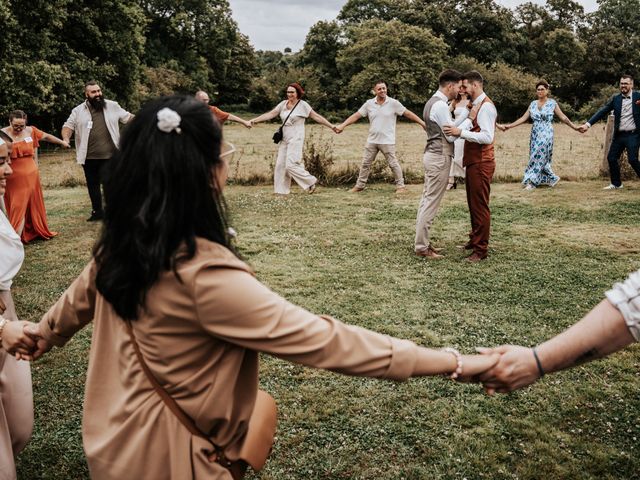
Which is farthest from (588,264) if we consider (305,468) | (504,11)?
(504,11)

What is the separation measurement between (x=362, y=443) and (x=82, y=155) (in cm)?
855

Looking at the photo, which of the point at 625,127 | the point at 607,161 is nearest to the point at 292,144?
the point at 625,127

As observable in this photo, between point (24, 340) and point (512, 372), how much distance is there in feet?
6.94

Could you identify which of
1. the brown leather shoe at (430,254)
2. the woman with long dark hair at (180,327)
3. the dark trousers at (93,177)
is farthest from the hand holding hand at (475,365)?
the dark trousers at (93,177)

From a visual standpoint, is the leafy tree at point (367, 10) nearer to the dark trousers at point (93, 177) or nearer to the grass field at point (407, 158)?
the grass field at point (407, 158)

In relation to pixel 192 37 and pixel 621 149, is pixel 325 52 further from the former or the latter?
pixel 621 149

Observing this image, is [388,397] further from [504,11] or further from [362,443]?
[504,11]

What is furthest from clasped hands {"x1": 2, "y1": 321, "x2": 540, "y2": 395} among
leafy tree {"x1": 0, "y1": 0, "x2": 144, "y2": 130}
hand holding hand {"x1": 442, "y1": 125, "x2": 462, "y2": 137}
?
leafy tree {"x1": 0, "y1": 0, "x2": 144, "y2": 130}

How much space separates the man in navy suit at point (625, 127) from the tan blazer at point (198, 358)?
11.8 m

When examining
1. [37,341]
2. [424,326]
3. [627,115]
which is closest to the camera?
[37,341]

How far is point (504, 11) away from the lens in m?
61.2

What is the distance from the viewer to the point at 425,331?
207 inches

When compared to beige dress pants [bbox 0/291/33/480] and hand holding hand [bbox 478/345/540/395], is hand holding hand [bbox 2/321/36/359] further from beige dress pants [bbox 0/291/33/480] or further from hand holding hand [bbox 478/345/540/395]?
hand holding hand [bbox 478/345/540/395]

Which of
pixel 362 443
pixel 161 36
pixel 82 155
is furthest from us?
pixel 161 36
